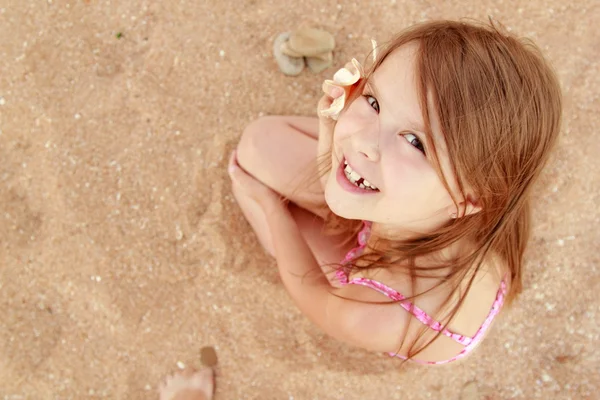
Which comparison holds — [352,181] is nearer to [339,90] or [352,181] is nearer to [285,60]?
[339,90]

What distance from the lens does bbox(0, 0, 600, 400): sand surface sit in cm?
214

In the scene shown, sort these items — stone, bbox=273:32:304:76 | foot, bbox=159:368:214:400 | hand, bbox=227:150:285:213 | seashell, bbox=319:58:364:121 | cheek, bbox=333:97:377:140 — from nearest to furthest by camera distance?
1. cheek, bbox=333:97:377:140
2. seashell, bbox=319:58:364:121
3. hand, bbox=227:150:285:213
4. foot, bbox=159:368:214:400
5. stone, bbox=273:32:304:76

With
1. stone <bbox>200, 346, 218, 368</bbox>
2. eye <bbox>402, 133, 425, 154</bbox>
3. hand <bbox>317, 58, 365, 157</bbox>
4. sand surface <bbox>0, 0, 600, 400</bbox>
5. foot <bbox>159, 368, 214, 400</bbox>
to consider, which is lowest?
foot <bbox>159, 368, 214, 400</bbox>

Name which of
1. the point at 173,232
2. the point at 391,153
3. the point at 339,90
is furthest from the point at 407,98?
the point at 173,232

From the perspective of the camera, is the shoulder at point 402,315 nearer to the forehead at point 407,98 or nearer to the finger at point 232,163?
the forehead at point 407,98

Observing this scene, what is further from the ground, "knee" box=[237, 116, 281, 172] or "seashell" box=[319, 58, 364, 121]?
"seashell" box=[319, 58, 364, 121]

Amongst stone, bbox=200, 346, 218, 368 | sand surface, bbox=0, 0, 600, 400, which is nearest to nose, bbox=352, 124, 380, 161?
sand surface, bbox=0, 0, 600, 400

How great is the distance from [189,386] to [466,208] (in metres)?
1.40

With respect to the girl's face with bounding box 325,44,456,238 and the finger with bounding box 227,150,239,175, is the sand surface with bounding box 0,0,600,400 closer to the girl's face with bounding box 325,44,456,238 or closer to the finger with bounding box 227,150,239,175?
the finger with bounding box 227,150,239,175

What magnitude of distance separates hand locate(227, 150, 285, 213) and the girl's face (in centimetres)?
60

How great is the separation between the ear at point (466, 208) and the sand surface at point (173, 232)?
39.0 inches

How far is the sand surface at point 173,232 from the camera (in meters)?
2.14

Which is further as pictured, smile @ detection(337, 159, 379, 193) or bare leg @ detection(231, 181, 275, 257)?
bare leg @ detection(231, 181, 275, 257)

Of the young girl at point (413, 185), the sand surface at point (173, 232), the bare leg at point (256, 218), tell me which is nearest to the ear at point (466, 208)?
the young girl at point (413, 185)
